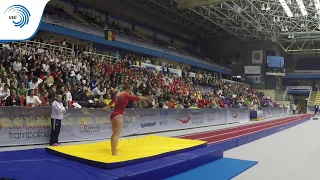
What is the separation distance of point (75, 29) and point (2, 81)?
12.9 metres

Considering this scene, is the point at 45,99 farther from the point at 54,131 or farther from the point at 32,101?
the point at 54,131

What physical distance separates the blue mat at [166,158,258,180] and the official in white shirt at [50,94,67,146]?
168 inches

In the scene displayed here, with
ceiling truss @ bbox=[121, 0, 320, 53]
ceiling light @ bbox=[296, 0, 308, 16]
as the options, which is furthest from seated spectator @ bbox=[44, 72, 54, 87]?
ceiling light @ bbox=[296, 0, 308, 16]

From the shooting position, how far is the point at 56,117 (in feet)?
27.2

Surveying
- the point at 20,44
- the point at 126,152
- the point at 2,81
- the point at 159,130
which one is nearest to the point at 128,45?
the point at 20,44

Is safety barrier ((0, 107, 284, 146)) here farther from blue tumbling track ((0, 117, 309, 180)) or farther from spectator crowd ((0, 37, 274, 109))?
blue tumbling track ((0, 117, 309, 180))

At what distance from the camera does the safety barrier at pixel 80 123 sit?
7889 mm

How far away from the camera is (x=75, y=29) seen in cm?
2222

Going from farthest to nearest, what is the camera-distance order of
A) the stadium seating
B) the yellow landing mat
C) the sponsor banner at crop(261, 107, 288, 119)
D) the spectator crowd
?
the stadium seating, the sponsor banner at crop(261, 107, 288, 119), the spectator crowd, the yellow landing mat

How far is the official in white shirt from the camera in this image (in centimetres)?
824

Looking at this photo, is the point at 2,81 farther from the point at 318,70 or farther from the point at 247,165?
the point at 318,70

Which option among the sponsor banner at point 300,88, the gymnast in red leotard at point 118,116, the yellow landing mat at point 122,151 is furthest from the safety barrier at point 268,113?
the gymnast in red leotard at point 118,116

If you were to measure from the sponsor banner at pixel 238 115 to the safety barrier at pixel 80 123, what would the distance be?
5.00 meters

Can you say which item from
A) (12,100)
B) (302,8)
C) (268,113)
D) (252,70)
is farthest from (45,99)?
(252,70)
